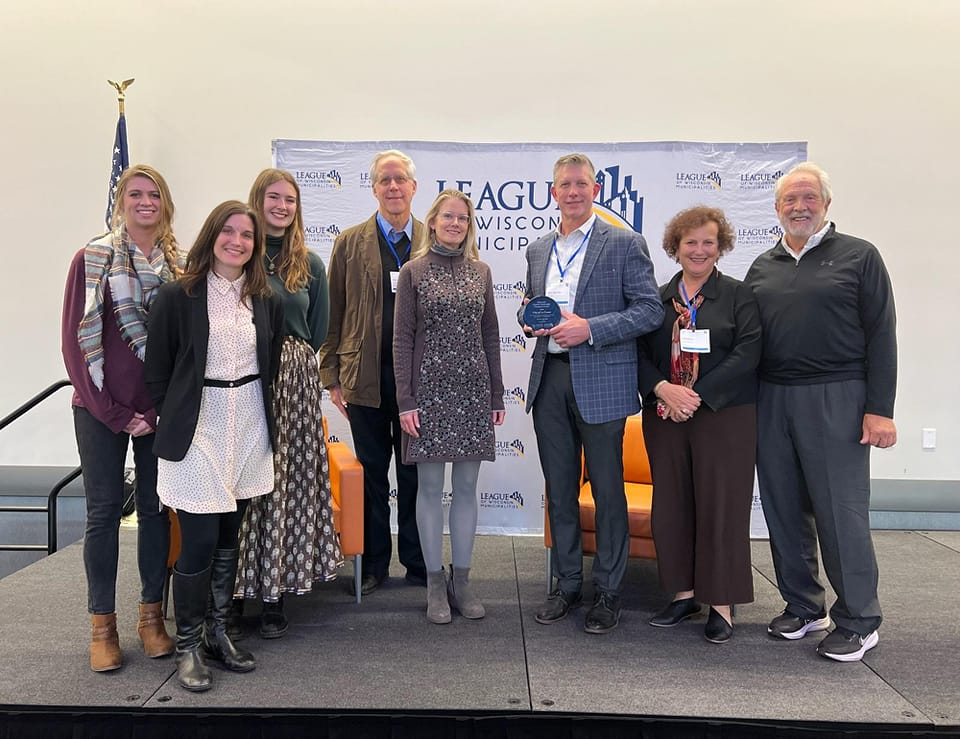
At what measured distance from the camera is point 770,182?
4.43m

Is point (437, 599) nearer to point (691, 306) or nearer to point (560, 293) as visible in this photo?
point (560, 293)

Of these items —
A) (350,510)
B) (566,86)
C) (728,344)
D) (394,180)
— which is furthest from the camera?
(566,86)

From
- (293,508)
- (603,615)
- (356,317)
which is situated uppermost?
(356,317)

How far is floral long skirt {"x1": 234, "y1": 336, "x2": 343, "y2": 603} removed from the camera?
9.05 ft

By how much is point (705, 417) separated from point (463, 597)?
3.98ft

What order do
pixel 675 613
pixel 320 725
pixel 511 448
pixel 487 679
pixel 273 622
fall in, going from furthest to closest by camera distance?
pixel 511 448 < pixel 675 613 < pixel 273 622 < pixel 487 679 < pixel 320 725

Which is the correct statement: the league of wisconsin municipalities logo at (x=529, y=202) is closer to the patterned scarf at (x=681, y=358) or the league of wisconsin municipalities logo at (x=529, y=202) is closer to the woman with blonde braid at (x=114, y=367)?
the patterned scarf at (x=681, y=358)

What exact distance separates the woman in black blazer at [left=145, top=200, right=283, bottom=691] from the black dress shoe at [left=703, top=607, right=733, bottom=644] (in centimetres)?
166

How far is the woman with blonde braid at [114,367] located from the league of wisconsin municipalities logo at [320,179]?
2007 millimetres

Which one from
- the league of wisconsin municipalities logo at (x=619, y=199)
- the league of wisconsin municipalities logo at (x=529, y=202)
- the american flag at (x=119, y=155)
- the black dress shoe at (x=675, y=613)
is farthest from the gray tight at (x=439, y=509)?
the american flag at (x=119, y=155)

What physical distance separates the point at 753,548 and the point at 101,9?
514 cm

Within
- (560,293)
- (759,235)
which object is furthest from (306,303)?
(759,235)

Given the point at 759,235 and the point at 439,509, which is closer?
the point at 439,509

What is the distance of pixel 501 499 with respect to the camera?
454 cm
